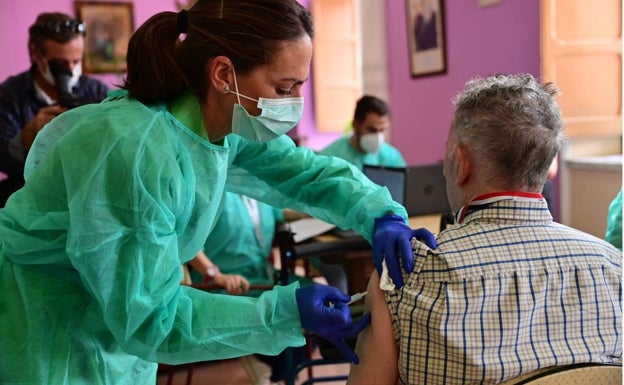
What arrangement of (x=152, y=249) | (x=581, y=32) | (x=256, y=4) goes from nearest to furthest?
(x=152, y=249), (x=256, y=4), (x=581, y=32)

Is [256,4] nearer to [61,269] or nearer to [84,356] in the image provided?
[61,269]

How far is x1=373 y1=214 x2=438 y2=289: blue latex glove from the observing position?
1.02 m

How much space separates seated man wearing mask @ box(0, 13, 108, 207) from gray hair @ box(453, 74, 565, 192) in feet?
4.64

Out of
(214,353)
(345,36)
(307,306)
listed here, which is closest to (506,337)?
(307,306)

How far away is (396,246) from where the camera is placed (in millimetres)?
1052

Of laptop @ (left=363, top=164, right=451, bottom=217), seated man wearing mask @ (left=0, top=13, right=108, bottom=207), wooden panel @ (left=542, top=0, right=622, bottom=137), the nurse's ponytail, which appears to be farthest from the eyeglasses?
wooden panel @ (left=542, top=0, right=622, bottom=137)

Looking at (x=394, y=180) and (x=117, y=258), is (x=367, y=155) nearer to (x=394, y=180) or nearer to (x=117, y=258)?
(x=394, y=180)

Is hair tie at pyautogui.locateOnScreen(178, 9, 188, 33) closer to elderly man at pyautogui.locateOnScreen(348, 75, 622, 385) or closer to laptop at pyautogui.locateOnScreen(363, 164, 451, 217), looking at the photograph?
elderly man at pyautogui.locateOnScreen(348, 75, 622, 385)

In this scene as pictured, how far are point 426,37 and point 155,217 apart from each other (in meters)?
4.18

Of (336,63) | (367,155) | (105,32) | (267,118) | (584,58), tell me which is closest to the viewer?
(267,118)

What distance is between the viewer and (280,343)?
981mm

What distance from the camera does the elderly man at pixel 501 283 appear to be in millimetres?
965

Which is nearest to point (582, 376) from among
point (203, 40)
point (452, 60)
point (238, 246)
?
point (203, 40)

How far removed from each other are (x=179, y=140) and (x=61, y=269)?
29cm
